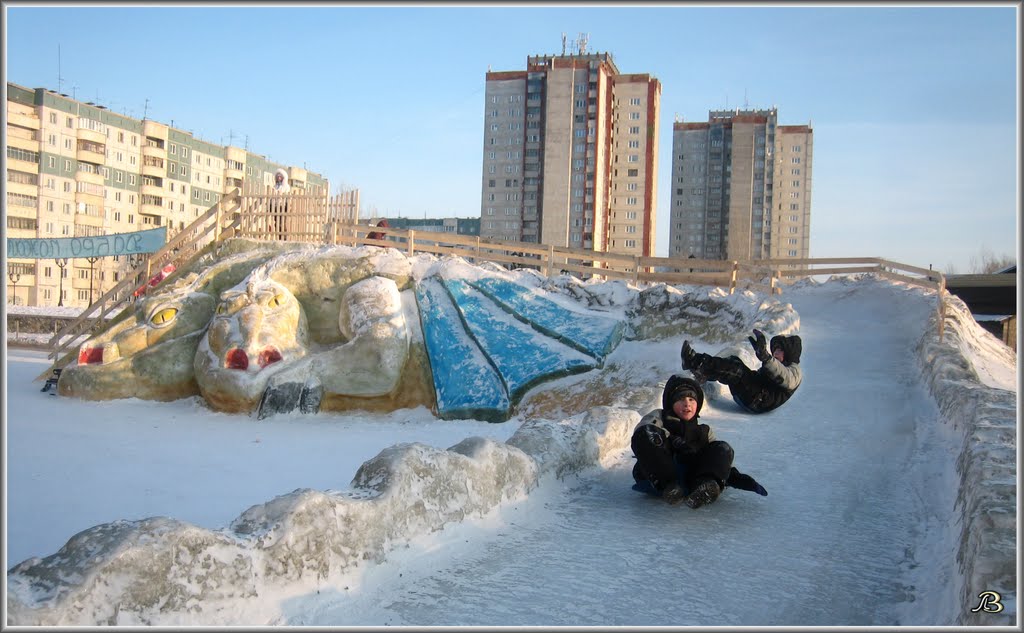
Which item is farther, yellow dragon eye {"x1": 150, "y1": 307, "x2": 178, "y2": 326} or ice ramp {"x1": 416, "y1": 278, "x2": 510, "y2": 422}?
yellow dragon eye {"x1": 150, "y1": 307, "x2": 178, "y2": 326}

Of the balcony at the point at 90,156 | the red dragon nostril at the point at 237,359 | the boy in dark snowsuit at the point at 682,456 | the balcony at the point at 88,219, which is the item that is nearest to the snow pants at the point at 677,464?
the boy in dark snowsuit at the point at 682,456

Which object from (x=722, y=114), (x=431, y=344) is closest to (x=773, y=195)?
(x=722, y=114)

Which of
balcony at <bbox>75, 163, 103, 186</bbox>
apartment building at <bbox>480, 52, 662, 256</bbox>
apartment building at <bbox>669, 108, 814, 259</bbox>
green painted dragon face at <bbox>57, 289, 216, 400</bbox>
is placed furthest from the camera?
apartment building at <bbox>669, 108, 814, 259</bbox>

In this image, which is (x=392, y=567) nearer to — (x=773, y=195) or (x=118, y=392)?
(x=118, y=392)

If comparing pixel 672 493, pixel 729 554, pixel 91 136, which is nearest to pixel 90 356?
pixel 672 493

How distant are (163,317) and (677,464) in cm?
1081

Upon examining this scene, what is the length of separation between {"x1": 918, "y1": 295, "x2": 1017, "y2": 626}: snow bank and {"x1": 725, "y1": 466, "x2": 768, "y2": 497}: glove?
1189 mm

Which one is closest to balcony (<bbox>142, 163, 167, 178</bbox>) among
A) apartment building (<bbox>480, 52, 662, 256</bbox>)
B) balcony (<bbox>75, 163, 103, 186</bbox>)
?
balcony (<bbox>75, 163, 103, 186</bbox>)

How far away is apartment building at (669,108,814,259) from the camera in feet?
189

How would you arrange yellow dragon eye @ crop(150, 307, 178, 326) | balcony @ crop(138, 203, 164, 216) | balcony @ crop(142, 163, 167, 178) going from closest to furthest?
yellow dragon eye @ crop(150, 307, 178, 326)
balcony @ crop(142, 163, 167, 178)
balcony @ crop(138, 203, 164, 216)

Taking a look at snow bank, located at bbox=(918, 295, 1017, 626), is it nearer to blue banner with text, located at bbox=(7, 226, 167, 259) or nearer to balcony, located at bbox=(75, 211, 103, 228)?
blue banner with text, located at bbox=(7, 226, 167, 259)

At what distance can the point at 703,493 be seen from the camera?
17.0ft

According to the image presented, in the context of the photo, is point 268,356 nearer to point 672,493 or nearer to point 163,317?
point 163,317

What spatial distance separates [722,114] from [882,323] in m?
58.8
